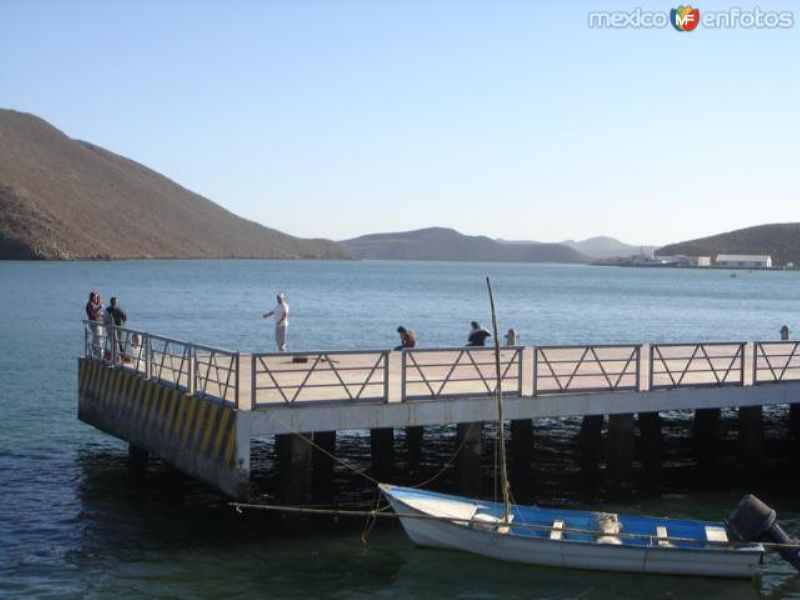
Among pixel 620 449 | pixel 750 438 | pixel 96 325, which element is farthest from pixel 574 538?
pixel 96 325

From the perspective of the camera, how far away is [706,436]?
25766mm

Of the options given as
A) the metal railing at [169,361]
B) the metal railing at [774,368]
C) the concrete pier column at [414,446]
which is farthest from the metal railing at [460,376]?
the metal railing at [774,368]

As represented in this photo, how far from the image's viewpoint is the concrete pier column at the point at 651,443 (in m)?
24.3

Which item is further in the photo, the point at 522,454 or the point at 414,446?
the point at 414,446

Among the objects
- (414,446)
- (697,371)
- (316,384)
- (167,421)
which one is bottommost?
(414,446)

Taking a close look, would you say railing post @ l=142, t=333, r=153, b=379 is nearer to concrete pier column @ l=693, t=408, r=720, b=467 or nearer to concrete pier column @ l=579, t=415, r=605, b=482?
concrete pier column @ l=579, t=415, r=605, b=482

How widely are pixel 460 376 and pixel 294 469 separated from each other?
4.97 meters

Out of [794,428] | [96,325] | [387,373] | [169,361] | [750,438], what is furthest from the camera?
[794,428]

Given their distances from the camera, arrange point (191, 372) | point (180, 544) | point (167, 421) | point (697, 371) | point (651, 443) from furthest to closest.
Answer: point (651, 443) → point (697, 371) → point (167, 421) → point (191, 372) → point (180, 544)

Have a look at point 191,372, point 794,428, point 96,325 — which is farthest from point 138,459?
point 794,428

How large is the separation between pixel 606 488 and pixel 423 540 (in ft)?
19.9

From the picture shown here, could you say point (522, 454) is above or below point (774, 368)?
below

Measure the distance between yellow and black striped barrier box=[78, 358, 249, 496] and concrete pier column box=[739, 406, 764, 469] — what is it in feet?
40.2

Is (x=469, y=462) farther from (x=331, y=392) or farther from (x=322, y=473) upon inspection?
(x=322, y=473)
